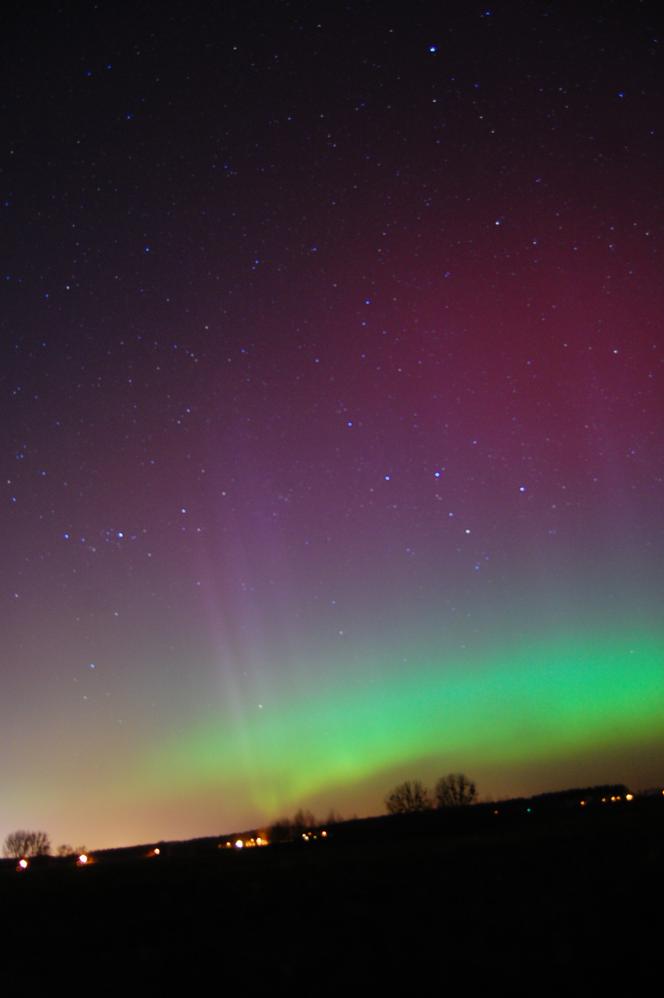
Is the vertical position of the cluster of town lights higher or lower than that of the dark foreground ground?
lower

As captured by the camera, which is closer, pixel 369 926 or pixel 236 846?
pixel 369 926

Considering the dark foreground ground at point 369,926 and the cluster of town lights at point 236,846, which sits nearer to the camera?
the dark foreground ground at point 369,926

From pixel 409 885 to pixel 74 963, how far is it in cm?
270

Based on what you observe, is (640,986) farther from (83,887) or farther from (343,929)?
(83,887)

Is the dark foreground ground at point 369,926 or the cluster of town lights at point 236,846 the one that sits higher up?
the dark foreground ground at point 369,926

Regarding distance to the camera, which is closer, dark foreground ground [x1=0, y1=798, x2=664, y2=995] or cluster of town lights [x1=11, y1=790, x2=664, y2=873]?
dark foreground ground [x1=0, y1=798, x2=664, y2=995]

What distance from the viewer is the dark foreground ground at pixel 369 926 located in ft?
13.2

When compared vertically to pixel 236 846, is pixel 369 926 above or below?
above

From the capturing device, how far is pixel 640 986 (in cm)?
357

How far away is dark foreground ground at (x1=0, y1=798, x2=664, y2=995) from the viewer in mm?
4020

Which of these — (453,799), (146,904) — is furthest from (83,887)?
(453,799)

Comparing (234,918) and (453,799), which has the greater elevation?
(234,918)

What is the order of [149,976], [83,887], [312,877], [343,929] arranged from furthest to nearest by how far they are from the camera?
[83,887] < [312,877] < [343,929] < [149,976]

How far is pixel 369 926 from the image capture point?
4805 mm
